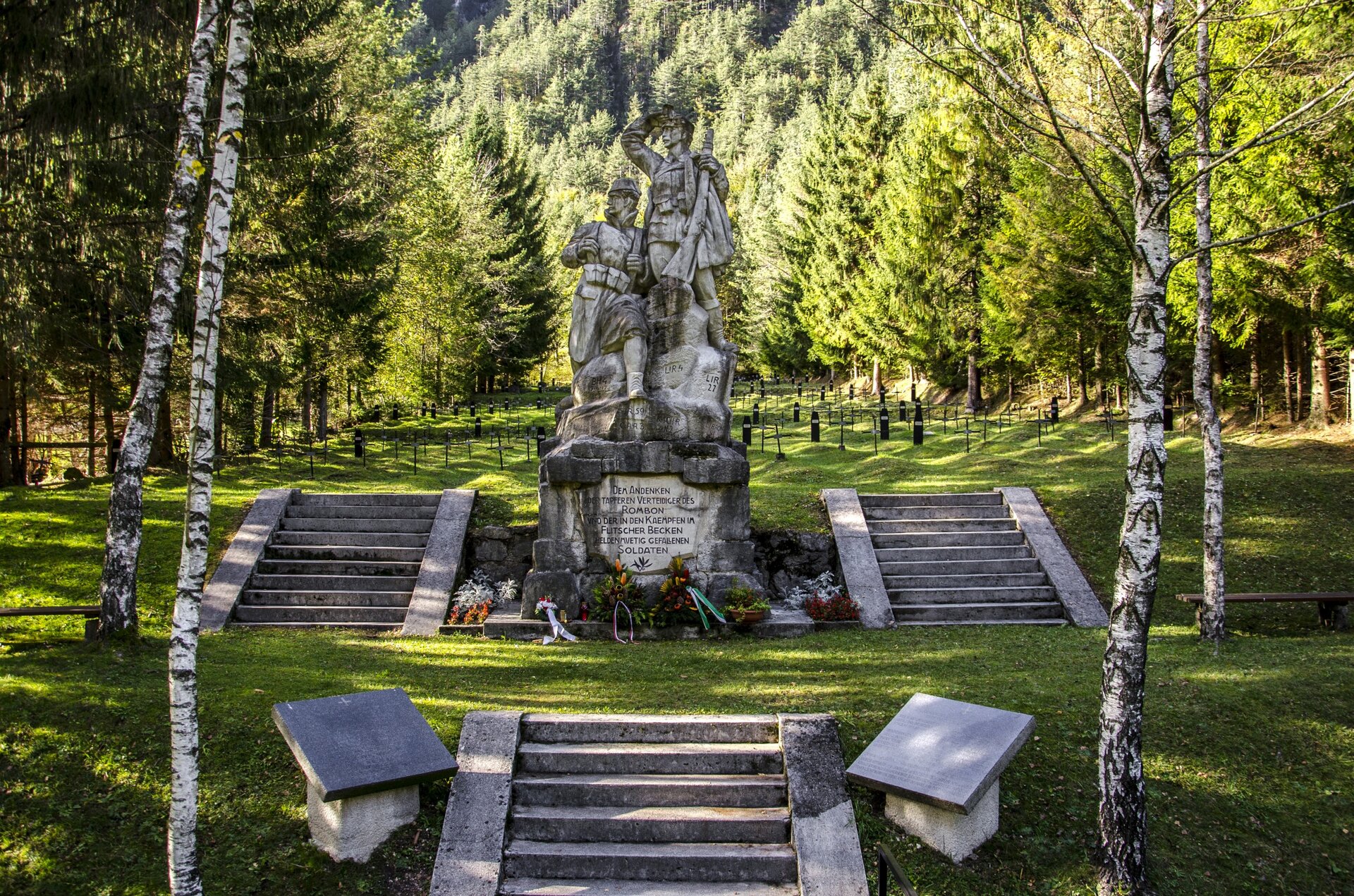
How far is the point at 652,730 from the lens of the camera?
777 cm

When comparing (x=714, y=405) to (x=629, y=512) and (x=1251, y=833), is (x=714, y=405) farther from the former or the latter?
(x=1251, y=833)

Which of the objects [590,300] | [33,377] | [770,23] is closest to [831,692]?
[590,300]

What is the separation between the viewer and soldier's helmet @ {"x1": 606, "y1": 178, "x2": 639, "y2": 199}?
1319 cm

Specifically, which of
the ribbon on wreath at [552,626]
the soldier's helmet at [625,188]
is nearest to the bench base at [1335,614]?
the ribbon on wreath at [552,626]

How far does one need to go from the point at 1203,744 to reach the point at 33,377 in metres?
20.5

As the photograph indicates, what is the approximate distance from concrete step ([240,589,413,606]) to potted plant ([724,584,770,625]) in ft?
15.1

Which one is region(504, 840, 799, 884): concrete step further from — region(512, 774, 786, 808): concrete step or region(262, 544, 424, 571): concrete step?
region(262, 544, 424, 571): concrete step

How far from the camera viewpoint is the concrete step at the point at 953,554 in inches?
566

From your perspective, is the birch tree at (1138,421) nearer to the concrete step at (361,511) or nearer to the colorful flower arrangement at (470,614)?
the colorful flower arrangement at (470,614)

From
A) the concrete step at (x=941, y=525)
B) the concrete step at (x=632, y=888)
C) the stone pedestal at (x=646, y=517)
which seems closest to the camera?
the concrete step at (x=632, y=888)

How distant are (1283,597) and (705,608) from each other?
690cm

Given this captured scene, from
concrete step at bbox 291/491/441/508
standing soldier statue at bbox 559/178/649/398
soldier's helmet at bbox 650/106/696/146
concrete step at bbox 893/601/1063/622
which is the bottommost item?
concrete step at bbox 893/601/1063/622

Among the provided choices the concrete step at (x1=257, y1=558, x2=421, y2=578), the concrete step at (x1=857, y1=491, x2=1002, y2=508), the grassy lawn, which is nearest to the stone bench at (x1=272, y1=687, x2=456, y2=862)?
the grassy lawn

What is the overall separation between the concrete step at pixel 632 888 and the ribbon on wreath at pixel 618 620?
17.6 ft
